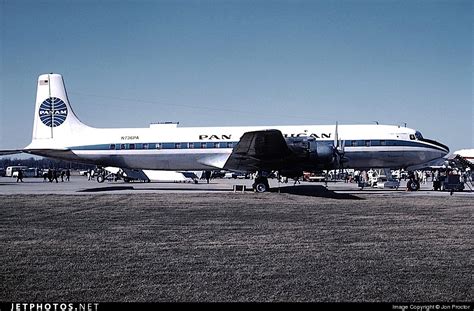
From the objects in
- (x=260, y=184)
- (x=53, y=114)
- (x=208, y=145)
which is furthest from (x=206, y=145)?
(x=53, y=114)

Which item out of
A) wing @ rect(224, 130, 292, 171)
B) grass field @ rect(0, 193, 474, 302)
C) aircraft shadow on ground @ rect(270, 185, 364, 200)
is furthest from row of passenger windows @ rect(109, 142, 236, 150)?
grass field @ rect(0, 193, 474, 302)

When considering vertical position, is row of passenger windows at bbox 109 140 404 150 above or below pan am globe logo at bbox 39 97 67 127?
below

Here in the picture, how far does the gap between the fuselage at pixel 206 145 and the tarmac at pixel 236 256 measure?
10287 mm

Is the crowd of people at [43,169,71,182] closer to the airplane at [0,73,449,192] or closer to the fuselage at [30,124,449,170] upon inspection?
the airplane at [0,73,449,192]

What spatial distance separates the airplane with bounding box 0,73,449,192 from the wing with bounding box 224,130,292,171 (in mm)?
56

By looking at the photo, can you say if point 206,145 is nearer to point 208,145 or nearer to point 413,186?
point 208,145

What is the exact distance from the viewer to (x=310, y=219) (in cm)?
1309

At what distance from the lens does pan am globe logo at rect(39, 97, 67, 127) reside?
2744 cm

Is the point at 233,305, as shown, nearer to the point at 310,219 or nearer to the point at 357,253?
the point at 357,253

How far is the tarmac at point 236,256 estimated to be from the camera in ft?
19.3

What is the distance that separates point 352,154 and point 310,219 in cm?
1265

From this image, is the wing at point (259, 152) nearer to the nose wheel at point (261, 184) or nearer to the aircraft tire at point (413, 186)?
the nose wheel at point (261, 184)

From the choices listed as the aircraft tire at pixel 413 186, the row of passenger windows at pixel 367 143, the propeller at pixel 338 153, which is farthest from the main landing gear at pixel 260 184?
the aircraft tire at pixel 413 186

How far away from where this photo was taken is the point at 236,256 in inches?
317
